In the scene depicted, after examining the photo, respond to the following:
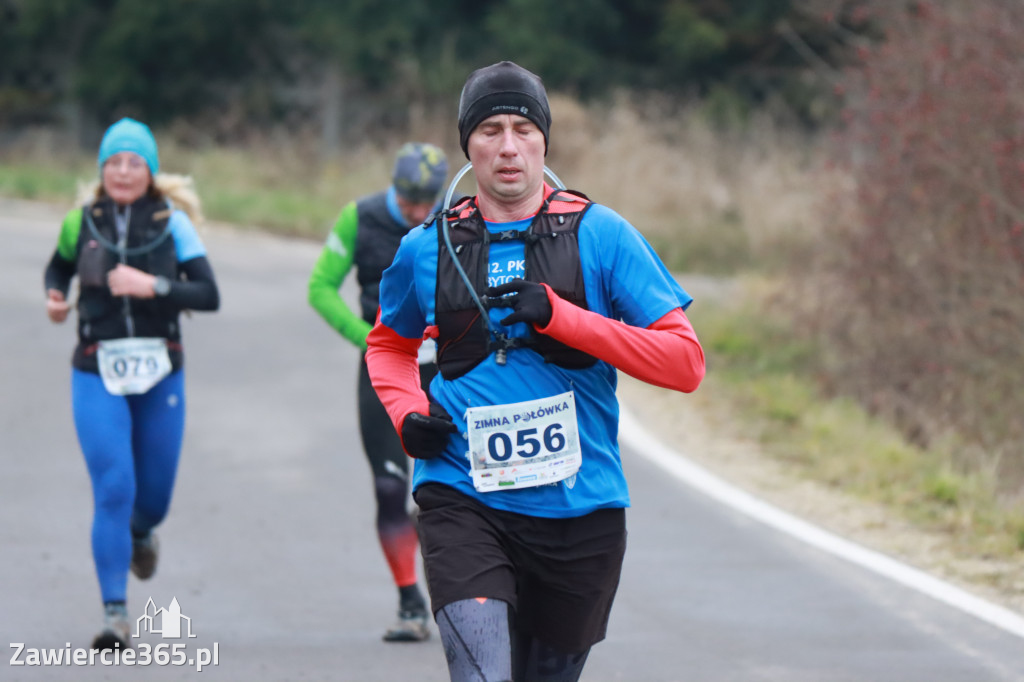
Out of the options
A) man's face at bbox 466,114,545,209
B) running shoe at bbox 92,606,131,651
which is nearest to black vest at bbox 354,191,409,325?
running shoe at bbox 92,606,131,651

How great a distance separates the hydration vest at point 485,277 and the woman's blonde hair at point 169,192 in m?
2.86

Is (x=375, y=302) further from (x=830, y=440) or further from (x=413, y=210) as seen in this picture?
(x=830, y=440)

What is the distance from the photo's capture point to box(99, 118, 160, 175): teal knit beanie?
6477 millimetres

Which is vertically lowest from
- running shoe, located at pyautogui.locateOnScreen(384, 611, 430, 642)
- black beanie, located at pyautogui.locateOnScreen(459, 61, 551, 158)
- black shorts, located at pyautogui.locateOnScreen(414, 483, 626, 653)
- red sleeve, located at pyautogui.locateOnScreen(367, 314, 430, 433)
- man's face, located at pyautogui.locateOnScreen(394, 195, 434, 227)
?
running shoe, located at pyautogui.locateOnScreen(384, 611, 430, 642)

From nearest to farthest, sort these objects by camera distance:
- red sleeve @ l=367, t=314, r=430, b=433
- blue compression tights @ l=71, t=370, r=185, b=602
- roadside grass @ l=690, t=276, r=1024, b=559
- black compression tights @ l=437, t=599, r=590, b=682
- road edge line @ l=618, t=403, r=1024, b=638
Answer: black compression tights @ l=437, t=599, r=590, b=682 < red sleeve @ l=367, t=314, r=430, b=433 < blue compression tights @ l=71, t=370, r=185, b=602 < road edge line @ l=618, t=403, r=1024, b=638 < roadside grass @ l=690, t=276, r=1024, b=559

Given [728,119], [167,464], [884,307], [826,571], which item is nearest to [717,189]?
[728,119]

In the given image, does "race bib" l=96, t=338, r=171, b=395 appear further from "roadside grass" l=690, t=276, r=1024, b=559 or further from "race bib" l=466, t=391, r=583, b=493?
"roadside grass" l=690, t=276, r=1024, b=559

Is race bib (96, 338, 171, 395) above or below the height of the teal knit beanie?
below

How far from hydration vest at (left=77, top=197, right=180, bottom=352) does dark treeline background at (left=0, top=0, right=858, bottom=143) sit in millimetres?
21326

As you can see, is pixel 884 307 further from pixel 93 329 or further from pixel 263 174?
pixel 263 174

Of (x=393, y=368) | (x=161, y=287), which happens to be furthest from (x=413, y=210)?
(x=393, y=368)

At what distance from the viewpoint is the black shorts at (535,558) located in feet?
12.9

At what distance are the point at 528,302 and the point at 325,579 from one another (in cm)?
416

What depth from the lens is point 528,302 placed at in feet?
12.4
